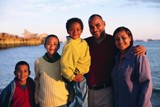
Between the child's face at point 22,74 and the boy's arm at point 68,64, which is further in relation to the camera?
the child's face at point 22,74

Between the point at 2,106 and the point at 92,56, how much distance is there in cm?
173

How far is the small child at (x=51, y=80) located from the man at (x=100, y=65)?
0.52 meters

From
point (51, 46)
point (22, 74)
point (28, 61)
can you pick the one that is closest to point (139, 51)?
point (51, 46)

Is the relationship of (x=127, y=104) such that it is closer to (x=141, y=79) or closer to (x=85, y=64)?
(x=141, y=79)

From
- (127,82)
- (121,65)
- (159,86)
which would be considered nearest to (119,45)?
(121,65)

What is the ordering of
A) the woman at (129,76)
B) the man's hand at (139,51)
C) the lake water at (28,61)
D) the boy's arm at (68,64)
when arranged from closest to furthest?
the woman at (129,76) < the man's hand at (139,51) < the boy's arm at (68,64) < the lake water at (28,61)

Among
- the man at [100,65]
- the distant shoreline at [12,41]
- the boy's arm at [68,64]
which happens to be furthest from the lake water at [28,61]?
the distant shoreline at [12,41]

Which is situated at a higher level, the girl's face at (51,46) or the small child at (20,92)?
the girl's face at (51,46)

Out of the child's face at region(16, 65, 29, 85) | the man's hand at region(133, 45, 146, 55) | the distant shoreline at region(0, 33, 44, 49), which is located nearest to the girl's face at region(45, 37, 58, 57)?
the child's face at region(16, 65, 29, 85)

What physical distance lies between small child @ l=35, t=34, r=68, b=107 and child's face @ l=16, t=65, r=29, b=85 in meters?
0.25

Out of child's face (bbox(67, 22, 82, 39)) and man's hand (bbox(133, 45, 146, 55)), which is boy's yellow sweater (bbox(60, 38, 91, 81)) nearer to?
child's face (bbox(67, 22, 82, 39))

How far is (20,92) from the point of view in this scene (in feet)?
14.2

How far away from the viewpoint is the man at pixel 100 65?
4359 mm

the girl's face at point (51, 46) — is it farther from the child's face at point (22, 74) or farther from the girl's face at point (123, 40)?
the girl's face at point (123, 40)
